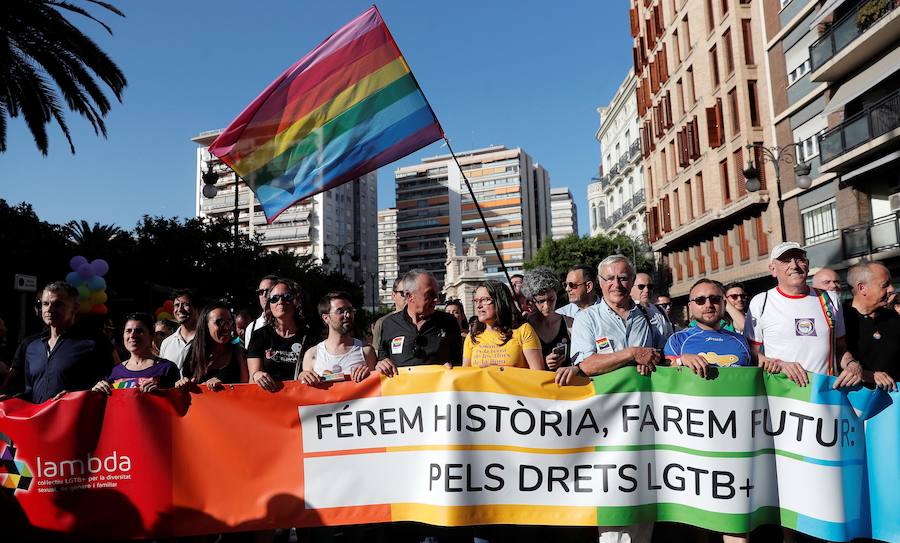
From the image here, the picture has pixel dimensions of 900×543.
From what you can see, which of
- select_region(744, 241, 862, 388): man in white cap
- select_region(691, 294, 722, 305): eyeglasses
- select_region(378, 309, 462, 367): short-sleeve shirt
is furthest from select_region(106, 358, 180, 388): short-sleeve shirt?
select_region(744, 241, 862, 388): man in white cap

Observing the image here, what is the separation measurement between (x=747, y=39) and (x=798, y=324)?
28.3 meters

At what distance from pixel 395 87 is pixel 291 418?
325 centimetres

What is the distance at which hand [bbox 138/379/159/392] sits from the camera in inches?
176

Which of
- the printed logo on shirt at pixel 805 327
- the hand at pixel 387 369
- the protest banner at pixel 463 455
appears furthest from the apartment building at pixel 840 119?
the hand at pixel 387 369

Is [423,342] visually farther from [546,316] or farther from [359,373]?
[546,316]

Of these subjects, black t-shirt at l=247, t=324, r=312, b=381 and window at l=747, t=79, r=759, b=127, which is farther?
window at l=747, t=79, r=759, b=127

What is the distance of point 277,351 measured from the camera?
4.95 m

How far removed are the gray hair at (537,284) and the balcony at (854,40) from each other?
1778cm

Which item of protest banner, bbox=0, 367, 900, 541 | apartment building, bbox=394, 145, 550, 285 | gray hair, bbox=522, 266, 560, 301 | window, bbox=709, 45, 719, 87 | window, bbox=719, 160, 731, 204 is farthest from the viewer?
apartment building, bbox=394, 145, 550, 285

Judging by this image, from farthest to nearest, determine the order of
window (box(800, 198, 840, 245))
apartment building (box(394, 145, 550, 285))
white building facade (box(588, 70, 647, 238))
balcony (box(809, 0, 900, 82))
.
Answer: apartment building (box(394, 145, 550, 285)) < white building facade (box(588, 70, 647, 238)) < window (box(800, 198, 840, 245)) < balcony (box(809, 0, 900, 82))

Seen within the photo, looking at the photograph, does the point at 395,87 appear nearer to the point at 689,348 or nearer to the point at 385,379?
the point at 385,379

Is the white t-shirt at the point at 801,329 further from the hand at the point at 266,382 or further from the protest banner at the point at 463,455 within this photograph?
the hand at the point at 266,382

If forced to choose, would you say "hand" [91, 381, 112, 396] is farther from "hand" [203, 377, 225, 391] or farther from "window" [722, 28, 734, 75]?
"window" [722, 28, 734, 75]

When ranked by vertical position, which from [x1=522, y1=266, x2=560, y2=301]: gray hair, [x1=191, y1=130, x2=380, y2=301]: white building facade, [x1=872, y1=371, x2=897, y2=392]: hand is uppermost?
[x1=191, y1=130, x2=380, y2=301]: white building facade
